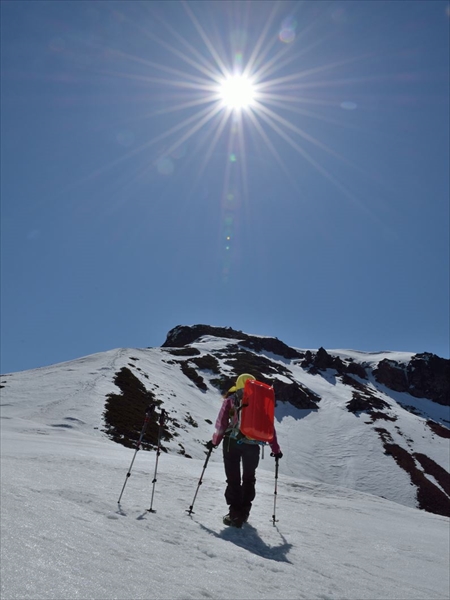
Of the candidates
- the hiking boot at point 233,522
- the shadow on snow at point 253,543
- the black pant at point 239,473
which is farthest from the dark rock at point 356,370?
the shadow on snow at point 253,543

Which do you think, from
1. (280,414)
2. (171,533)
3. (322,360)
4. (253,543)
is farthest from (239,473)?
(322,360)

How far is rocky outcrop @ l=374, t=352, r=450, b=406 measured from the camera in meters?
132

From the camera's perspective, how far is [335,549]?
21.9 ft

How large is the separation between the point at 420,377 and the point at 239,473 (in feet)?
495

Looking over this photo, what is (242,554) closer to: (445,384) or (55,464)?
(55,464)

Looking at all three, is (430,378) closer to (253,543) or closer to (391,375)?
(391,375)

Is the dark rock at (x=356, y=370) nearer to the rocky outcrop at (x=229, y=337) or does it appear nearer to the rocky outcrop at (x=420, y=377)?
the rocky outcrop at (x=420, y=377)

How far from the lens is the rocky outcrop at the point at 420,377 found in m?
132

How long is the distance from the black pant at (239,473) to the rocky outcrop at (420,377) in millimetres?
137796

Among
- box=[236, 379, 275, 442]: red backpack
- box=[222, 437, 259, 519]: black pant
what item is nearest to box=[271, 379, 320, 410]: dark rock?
box=[222, 437, 259, 519]: black pant

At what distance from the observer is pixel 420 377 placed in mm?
138500

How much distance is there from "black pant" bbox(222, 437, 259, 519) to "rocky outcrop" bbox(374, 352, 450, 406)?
137796mm

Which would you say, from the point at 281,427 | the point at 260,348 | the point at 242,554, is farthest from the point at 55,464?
the point at 260,348

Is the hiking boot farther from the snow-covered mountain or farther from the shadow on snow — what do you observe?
the snow-covered mountain
